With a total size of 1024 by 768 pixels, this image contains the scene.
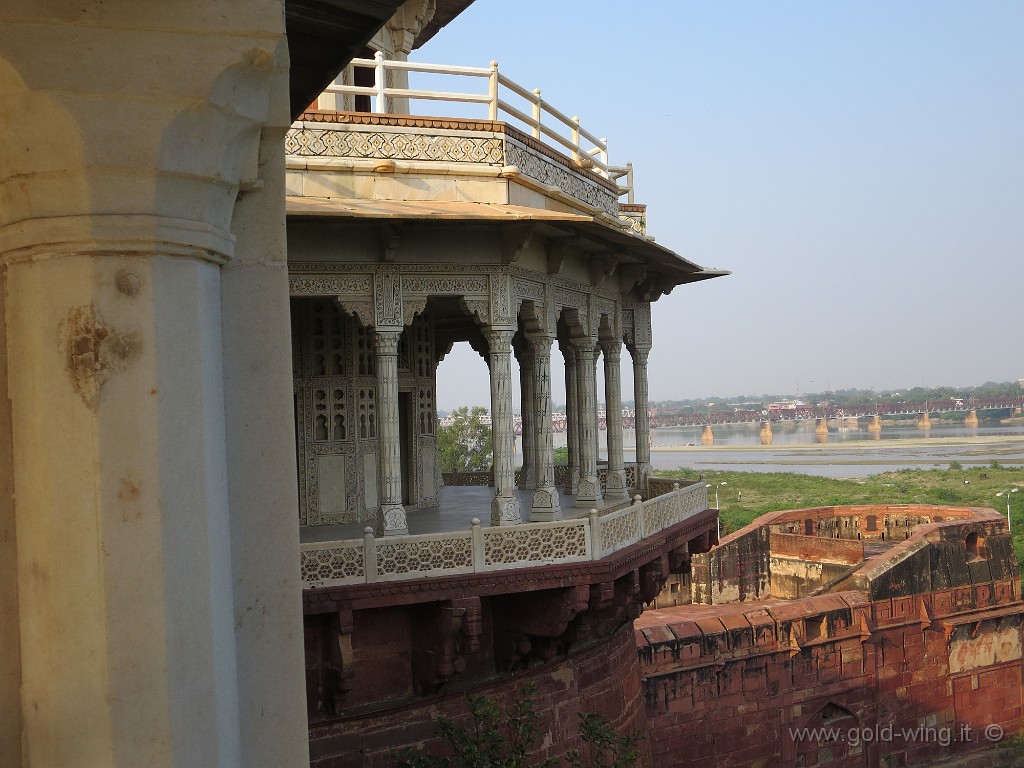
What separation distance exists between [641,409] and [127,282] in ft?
36.2

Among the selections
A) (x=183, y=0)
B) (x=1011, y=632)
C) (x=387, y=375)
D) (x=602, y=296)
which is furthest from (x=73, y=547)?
(x=1011, y=632)

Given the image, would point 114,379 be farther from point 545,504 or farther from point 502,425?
point 545,504

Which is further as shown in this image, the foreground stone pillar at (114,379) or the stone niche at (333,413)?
the stone niche at (333,413)

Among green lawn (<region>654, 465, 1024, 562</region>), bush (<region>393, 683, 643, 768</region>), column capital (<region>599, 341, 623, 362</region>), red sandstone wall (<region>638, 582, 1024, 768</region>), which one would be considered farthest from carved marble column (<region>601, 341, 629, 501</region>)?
green lawn (<region>654, 465, 1024, 562</region>)

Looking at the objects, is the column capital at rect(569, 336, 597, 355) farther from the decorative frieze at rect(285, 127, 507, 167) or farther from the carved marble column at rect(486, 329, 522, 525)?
the decorative frieze at rect(285, 127, 507, 167)

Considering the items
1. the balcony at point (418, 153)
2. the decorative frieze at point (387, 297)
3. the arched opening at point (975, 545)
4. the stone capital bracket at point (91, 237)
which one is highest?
the balcony at point (418, 153)

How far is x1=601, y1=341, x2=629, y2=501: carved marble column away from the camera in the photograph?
1222 centimetres

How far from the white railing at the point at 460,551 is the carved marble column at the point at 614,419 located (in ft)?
9.07

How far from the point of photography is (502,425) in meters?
9.54

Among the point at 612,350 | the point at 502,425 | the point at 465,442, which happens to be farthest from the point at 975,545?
the point at 465,442

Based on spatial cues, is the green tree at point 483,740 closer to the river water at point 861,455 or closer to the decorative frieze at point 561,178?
the decorative frieze at point 561,178

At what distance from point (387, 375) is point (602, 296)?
11.6ft

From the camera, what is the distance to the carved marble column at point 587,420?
36.9 feet
